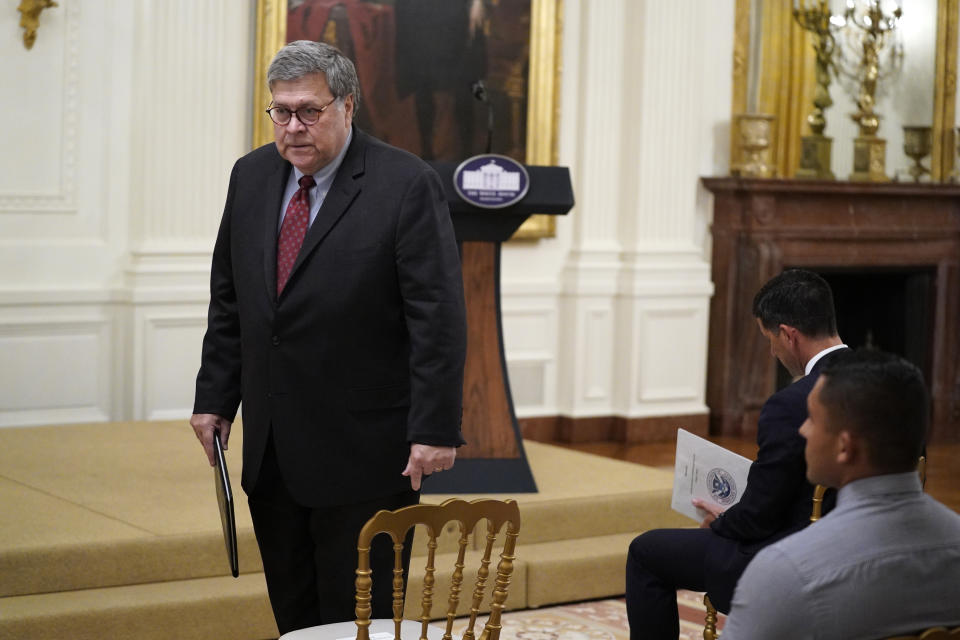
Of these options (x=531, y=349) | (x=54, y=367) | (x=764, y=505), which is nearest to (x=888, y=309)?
(x=531, y=349)

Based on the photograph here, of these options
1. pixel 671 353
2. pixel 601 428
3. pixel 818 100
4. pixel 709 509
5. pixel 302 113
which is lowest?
pixel 601 428

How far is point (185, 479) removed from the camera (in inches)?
221

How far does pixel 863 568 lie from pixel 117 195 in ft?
19.1

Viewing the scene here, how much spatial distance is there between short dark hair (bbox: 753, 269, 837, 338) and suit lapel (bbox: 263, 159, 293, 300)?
1.16 meters

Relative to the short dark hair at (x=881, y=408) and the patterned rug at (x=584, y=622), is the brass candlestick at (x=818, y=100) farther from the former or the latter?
the short dark hair at (x=881, y=408)

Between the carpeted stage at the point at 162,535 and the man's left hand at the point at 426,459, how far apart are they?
5.95 ft

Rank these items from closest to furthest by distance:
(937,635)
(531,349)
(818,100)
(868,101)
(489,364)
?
(937,635)
(489,364)
(531,349)
(818,100)
(868,101)

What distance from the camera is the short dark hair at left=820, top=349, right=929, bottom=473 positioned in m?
2.05

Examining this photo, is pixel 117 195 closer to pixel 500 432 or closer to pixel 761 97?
pixel 500 432

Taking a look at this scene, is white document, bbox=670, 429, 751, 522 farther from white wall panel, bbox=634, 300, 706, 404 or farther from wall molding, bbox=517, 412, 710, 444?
white wall panel, bbox=634, 300, 706, 404

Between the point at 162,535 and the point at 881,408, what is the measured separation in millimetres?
3190

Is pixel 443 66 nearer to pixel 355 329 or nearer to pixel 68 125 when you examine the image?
pixel 68 125

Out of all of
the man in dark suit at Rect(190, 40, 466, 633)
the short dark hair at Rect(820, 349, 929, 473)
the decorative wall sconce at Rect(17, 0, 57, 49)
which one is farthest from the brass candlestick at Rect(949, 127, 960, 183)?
the short dark hair at Rect(820, 349, 929, 473)

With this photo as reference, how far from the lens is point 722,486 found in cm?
351
